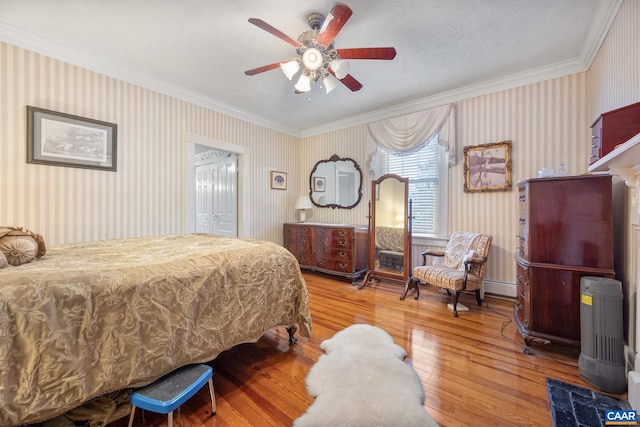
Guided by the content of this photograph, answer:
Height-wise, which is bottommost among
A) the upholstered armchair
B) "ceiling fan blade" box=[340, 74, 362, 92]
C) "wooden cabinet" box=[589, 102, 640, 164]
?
the upholstered armchair

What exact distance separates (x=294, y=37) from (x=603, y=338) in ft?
11.1

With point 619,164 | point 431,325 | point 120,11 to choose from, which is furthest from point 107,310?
point 619,164

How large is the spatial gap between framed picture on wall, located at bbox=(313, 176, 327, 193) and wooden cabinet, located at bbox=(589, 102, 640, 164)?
12.6 ft

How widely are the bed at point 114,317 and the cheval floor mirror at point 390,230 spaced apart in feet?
7.35

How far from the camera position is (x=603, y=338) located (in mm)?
1768

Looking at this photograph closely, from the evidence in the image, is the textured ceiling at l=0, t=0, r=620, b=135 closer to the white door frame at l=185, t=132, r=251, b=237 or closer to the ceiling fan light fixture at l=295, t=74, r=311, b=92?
the ceiling fan light fixture at l=295, t=74, r=311, b=92

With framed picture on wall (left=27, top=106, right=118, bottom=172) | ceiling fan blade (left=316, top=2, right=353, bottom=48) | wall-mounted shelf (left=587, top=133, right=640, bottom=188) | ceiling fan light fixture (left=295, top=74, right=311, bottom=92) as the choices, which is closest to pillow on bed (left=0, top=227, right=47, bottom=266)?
framed picture on wall (left=27, top=106, right=118, bottom=172)

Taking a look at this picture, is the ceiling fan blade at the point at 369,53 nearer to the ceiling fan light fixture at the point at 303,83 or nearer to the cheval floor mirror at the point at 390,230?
the ceiling fan light fixture at the point at 303,83

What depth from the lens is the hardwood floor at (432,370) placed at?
152 centimetres

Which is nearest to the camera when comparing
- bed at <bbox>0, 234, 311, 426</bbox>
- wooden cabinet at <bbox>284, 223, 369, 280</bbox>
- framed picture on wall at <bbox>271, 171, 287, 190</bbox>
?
bed at <bbox>0, 234, 311, 426</bbox>

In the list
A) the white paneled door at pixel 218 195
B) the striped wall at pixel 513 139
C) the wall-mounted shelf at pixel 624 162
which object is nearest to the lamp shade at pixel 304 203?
the white paneled door at pixel 218 195

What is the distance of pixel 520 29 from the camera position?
94.1 inches

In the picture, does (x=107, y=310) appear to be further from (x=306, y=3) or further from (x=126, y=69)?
(x=126, y=69)

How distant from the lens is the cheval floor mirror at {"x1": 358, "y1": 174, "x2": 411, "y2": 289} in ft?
12.2
